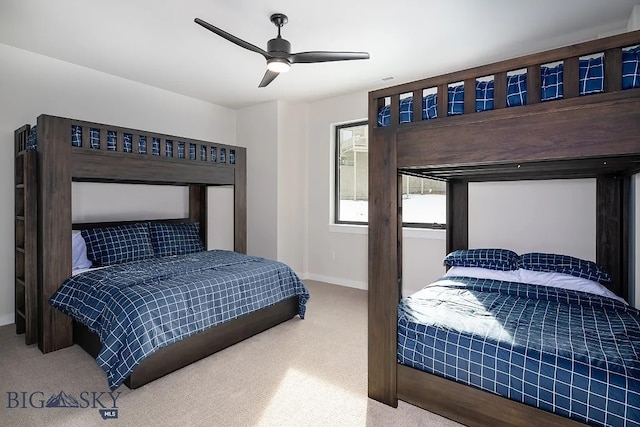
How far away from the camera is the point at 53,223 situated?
8.93ft

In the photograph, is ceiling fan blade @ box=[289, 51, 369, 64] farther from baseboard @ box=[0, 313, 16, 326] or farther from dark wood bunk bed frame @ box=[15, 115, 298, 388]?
baseboard @ box=[0, 313, 16, 326]

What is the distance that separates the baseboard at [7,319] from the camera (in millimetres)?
3262

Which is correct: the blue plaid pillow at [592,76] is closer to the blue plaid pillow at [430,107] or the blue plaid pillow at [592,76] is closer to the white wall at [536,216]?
the blue plaid pillow at [430,107]

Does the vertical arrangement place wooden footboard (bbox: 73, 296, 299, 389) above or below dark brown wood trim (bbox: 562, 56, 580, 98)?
below

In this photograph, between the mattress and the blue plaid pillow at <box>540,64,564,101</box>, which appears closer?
the mattress

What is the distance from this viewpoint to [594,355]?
147 centimetres

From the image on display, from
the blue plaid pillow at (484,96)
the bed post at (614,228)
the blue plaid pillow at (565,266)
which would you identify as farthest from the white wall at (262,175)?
the bed post at (614,228)

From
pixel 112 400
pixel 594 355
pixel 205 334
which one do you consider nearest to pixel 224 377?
pixel 205 334

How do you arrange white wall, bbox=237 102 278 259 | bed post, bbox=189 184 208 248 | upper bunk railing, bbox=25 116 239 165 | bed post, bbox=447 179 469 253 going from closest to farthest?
upper bunk railing, bbox=25 116 239 165 < bed post, bbox=447 179 469 253 < bed post, bbox=189 184 208 248 < white wall, bbox=237 102 278 259

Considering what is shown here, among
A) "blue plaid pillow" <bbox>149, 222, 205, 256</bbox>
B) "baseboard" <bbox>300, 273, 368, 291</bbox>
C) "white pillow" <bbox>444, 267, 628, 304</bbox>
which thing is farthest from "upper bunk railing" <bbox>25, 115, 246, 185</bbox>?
"white pillow" <bbox>444, 267, 628, 304</bbox>

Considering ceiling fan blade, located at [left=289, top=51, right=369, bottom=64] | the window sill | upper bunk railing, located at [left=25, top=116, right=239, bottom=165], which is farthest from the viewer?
the window sill

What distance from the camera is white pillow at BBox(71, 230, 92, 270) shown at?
3.24m

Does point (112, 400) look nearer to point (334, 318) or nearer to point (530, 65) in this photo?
point (334, 318)

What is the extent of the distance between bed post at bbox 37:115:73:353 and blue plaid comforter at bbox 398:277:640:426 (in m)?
2.65
